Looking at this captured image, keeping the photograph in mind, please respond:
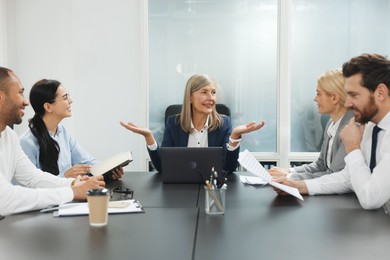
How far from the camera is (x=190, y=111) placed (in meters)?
3.20

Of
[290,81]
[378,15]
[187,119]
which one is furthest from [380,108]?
[378,15]

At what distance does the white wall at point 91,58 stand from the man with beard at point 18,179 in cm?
191

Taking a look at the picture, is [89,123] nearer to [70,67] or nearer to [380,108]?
[70,67]

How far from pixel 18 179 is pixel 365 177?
1704mm

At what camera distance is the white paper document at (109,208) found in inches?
69.2

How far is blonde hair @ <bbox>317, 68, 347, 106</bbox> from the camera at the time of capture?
2.68 meters

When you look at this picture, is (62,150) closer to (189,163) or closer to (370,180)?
(189,163)

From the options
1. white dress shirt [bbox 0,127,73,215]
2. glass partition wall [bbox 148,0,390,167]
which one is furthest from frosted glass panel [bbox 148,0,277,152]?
white dress shirt [bbox 0,127,73,215]

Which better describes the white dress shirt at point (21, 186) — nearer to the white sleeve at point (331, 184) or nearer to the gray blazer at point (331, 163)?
the white sleeve at point (331, 184)

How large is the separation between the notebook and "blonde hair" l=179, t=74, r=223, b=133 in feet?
2.29

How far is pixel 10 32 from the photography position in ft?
13.8

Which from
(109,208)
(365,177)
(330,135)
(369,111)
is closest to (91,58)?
(330,135)

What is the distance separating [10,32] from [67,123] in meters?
0.98

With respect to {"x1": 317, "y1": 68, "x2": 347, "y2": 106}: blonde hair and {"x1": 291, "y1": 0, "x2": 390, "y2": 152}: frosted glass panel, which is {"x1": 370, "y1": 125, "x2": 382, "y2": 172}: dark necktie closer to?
{"x1": 317, "y1": 68, "x2": 347, "y2": 106}: blonde hair
